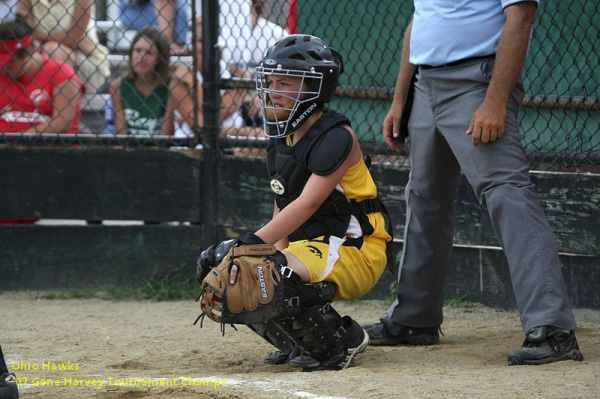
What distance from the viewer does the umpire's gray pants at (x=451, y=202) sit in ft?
12.0

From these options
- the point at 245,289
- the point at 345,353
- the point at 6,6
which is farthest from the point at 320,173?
the point at 6,6

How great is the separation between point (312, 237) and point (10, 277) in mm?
2929

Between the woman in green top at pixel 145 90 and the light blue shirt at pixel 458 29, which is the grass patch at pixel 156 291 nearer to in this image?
the woman in green top at pixel 145 90

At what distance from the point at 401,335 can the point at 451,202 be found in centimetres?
72

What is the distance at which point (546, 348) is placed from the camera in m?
3.63

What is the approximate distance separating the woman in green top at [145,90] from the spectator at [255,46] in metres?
0.50

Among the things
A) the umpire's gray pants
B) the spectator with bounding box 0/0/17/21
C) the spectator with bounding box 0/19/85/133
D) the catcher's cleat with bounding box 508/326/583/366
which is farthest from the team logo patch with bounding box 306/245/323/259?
the spectator with bounding box 0/0/17/21

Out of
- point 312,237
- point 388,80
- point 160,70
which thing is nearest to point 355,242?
point 312,237

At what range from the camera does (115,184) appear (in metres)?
5.92

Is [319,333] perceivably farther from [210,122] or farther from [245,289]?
[210,122]

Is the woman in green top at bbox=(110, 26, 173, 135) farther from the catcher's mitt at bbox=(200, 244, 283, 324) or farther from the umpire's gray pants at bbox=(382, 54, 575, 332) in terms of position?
the catcher's mitt at bbox=(200, 244, 283, 324)

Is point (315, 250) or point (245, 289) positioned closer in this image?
point (245, 289)

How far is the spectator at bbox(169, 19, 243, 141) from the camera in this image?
19.8 feet

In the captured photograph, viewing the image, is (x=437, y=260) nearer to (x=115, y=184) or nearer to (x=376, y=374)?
(x=376, y=374)
